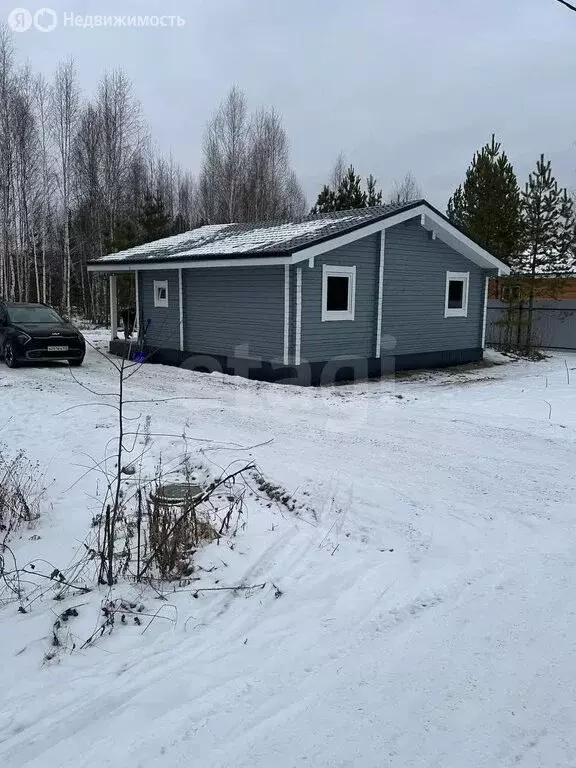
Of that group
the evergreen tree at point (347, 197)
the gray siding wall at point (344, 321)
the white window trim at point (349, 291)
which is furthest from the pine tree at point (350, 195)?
the white window trim at point (349, 291)

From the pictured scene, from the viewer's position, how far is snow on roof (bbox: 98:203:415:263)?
1162 centimetres

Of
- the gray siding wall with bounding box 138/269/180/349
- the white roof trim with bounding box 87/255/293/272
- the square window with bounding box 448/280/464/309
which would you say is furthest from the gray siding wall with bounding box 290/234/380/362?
the gray siding wall with bounding box 138/269/180/349

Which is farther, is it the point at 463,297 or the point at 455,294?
the point at 463,297

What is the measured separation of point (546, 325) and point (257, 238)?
11.6m

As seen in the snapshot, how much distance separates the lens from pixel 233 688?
276 centimetres

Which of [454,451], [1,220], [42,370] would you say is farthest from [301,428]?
[1,220]

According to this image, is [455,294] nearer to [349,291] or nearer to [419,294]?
[419,294]

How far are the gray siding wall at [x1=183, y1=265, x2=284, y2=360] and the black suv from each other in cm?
268

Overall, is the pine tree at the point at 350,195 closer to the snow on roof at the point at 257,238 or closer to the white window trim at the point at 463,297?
the snow on roof at the point at 257,238

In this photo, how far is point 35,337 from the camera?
484 inches

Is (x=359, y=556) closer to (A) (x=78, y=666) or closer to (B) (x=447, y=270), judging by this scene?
(A) (x=78, y=666)

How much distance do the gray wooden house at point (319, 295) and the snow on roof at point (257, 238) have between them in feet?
0.19

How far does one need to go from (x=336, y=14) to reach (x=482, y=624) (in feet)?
44.6

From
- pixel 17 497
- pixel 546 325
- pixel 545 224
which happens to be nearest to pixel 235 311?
pixel 17 497
